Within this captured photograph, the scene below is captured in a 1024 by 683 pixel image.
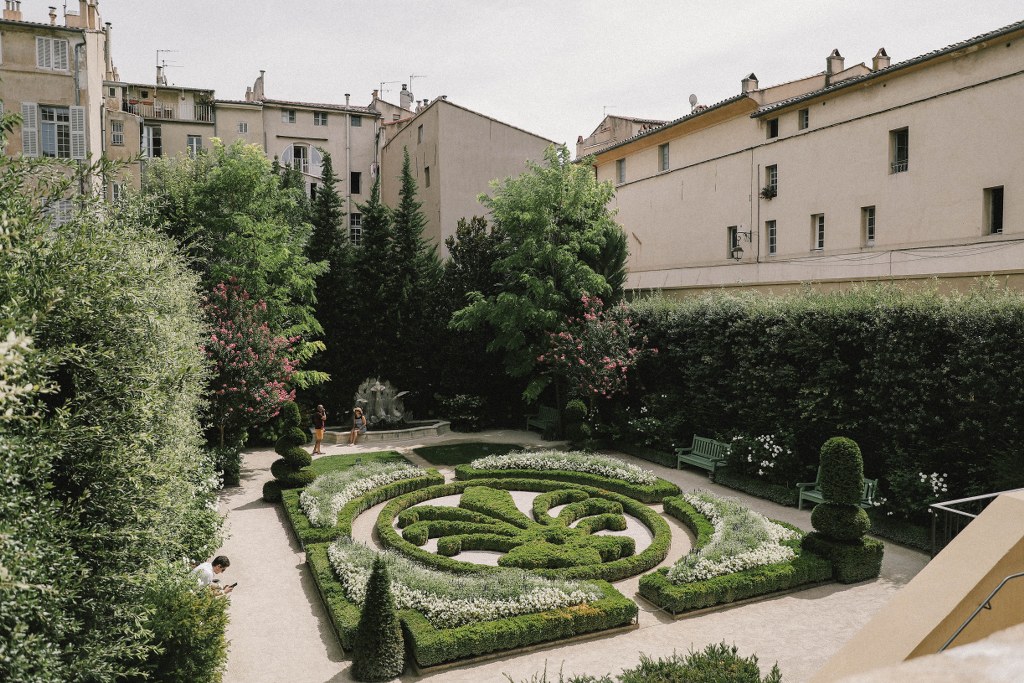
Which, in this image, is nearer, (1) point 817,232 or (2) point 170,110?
(1) point 817,232

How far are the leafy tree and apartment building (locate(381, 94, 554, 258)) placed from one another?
6.65 meters

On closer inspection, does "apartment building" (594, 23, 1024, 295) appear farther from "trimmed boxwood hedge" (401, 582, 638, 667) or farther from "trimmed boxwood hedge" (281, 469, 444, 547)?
"trimmed boxwood hedge" (281, 469, 444, 547)

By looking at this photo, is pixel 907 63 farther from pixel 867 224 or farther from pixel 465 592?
pixel 465 592

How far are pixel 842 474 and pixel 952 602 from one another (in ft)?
34.1

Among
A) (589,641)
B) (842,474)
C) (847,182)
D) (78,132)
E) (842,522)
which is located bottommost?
(589,641)

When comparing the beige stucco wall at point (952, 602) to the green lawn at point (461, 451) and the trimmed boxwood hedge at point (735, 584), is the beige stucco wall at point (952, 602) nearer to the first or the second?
the trimmed boxwood hedge at point (735, 584)

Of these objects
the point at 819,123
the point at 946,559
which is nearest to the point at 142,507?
the point at 946,559

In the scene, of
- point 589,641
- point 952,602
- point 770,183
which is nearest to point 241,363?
point 589,641

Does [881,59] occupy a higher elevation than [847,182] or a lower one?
higher

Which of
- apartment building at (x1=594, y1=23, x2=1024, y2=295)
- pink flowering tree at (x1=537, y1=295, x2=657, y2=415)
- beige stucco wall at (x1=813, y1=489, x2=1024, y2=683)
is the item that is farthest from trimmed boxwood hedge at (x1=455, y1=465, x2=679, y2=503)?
beige stucco wall at (x1=813, y1=489, x2=1024, y2=683)

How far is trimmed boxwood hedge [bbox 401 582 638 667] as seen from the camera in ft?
33.4

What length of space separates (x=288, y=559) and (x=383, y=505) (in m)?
3.87

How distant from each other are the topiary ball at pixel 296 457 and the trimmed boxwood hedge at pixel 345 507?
0.75m

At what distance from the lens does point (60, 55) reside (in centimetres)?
2255
